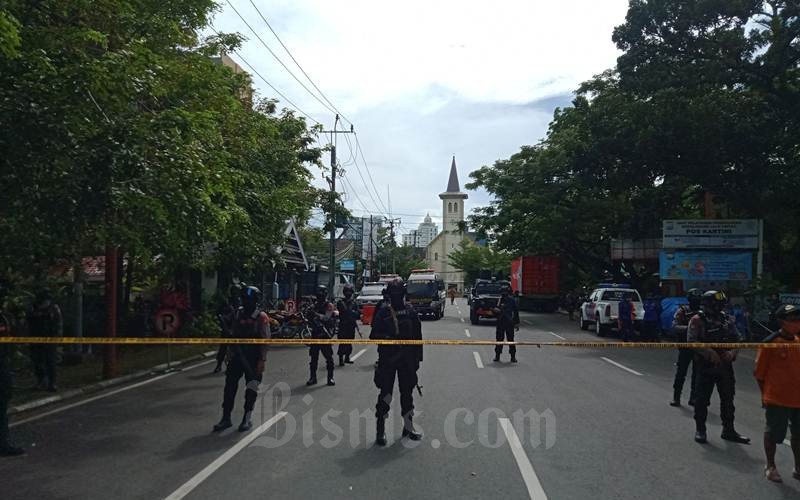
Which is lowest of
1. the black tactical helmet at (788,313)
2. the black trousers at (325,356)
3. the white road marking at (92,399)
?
the white road marking at (92,399)

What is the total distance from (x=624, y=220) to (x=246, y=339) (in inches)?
1077

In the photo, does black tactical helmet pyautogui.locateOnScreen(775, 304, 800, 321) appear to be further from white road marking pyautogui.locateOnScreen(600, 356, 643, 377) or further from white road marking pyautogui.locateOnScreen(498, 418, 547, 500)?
white road marking pyautogui.locateOnScreen(600, 356, 643, 377)

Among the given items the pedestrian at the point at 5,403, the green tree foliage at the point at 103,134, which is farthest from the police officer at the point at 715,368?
the pedestrian at the point at 5,403

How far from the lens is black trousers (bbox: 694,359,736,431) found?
714 centimetres

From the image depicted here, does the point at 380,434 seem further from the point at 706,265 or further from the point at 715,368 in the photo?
the point at 706,265

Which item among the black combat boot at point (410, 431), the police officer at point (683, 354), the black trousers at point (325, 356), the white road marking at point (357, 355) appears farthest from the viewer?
the white road marking at point (357, 355)

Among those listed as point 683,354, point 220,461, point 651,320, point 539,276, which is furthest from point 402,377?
point 539,276

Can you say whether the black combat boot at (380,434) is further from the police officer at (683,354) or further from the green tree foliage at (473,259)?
the green tree foliage at (473,259)

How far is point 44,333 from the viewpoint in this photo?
34.4 feet

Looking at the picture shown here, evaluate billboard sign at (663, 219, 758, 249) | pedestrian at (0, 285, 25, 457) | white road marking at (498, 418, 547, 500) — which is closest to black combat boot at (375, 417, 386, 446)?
white road marking at (498, 418, 547, 500)

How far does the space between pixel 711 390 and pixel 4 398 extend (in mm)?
7597

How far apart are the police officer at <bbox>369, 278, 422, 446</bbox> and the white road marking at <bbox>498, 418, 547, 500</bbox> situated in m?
1.03

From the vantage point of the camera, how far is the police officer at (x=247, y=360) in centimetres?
751

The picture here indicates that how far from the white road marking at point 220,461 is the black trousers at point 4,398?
7.52 ft
